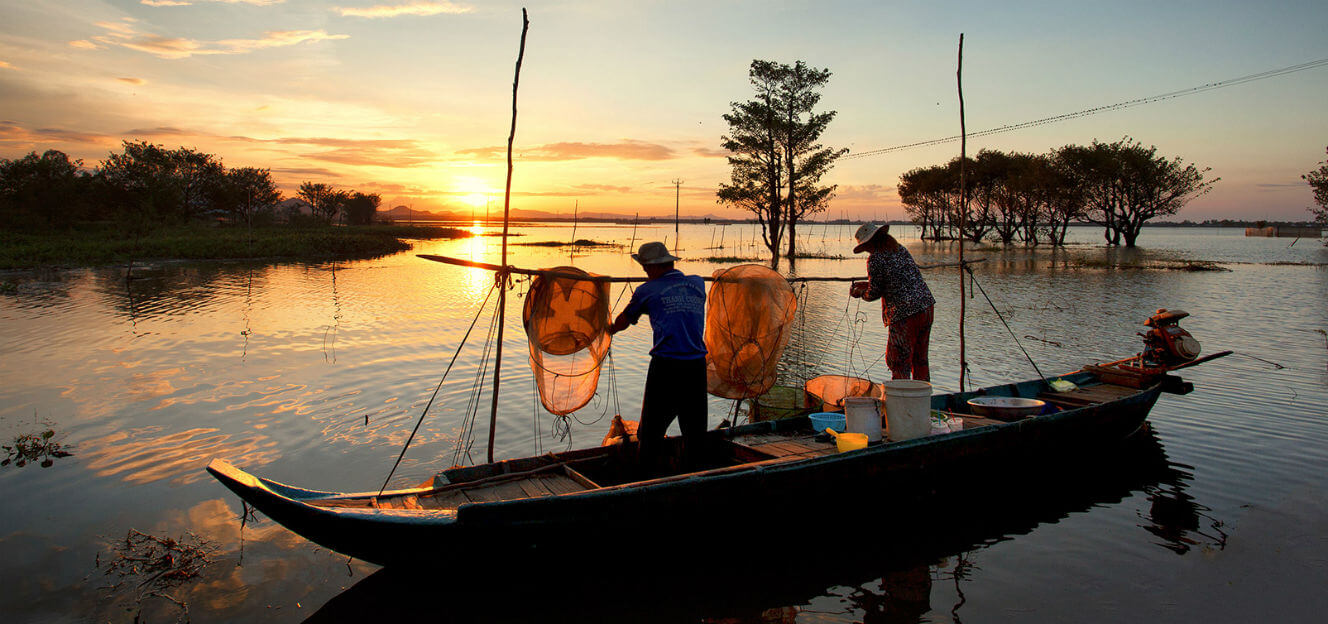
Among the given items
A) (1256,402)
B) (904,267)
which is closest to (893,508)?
(904,267)

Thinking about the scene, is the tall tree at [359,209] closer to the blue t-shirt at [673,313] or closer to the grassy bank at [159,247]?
the grassy bank at [159,247]

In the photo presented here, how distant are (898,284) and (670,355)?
2.61 m

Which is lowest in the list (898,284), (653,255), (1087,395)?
(1087,395)

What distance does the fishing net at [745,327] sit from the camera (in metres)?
5.68

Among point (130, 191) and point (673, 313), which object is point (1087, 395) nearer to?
point (673, 313)

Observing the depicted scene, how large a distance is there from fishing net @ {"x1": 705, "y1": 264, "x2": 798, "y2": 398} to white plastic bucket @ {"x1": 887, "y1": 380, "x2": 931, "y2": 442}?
110 cm

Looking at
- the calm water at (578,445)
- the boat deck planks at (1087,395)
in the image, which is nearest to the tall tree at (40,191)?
the calm water at (578,445)

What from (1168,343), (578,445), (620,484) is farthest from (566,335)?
(1168,343)

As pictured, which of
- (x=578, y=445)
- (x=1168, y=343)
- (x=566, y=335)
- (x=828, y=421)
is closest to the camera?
(x=566, y=335)

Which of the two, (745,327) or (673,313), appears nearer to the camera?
(673,313)

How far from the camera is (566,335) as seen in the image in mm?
5055

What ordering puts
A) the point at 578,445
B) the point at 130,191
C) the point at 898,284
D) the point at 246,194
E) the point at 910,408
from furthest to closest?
the point at 246,194 < the point at 130,191 < the point at 578,445 < the point at 898,284 < the point at 910,408

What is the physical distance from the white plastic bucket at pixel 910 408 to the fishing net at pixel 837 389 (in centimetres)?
145

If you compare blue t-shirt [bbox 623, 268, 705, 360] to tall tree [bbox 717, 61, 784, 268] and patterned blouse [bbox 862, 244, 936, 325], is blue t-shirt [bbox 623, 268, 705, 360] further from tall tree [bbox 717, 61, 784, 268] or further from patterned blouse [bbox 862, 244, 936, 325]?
tall tree [bbox 717, 61, 784, 268]
